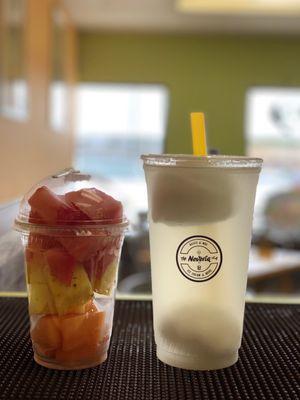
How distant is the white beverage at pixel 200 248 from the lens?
573mm

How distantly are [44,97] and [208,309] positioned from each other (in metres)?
3.17

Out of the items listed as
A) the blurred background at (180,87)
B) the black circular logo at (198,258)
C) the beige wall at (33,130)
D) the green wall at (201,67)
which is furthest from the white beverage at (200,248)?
the green wall at (201,67)

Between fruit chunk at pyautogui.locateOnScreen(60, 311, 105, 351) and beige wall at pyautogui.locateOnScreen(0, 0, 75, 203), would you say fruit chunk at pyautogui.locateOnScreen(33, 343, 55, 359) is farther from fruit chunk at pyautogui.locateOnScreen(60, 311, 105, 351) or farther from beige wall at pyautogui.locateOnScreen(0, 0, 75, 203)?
beige wall at pyautogui.locateOnScreen(0, 0, 75, 203)

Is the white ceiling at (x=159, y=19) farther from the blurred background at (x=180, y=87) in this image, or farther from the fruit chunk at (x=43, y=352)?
the fruit chunk at (x=43, y=352)

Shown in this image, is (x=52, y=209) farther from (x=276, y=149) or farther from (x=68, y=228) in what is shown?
(x=276, y=149)

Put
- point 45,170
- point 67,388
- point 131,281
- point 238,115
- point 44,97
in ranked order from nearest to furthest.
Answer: point 67,388 → point 131,281 → point 44,97 → point 45,170 → point 238,115

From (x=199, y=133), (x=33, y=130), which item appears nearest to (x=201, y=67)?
(x=33, y=130)

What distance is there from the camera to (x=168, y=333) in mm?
602

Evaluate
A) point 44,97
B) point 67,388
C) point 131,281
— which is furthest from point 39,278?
point 44,97

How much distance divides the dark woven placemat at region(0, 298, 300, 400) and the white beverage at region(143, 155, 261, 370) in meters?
0.03

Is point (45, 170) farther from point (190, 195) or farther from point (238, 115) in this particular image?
point (190, 195)

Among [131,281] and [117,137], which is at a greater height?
[117,137]

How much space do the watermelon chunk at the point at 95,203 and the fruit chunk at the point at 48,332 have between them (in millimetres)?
115

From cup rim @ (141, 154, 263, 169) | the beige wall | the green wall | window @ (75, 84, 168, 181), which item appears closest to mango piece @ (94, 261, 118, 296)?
cup rim @ (141, 154, 263, 169)
